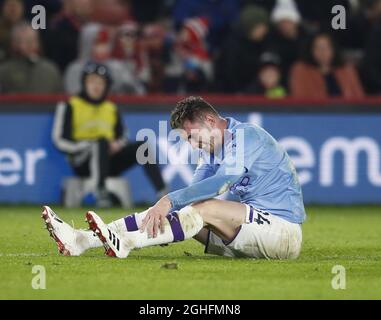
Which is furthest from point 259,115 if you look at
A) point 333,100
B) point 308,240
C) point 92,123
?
point 308,240

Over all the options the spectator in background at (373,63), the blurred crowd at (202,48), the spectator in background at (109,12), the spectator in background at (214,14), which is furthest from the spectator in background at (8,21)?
the spectator in background at (373,63)

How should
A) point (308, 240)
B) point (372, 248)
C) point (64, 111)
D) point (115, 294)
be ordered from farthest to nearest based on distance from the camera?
point (64, 111) < point (308, 240) < point (372, 248) < point (115, 294)

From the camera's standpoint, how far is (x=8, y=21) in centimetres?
1931

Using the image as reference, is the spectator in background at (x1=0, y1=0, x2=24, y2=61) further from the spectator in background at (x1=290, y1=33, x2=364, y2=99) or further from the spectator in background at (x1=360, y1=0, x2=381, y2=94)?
the spectator in background at (x1=360, y1=0, x2=381, y2=94)

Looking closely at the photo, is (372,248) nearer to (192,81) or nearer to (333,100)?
(333,100)

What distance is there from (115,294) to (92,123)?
8.85 m

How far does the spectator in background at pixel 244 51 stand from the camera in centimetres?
1906

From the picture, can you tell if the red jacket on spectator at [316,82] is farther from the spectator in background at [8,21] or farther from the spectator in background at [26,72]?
the spectator in background at [8,21]

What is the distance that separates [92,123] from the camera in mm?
17406

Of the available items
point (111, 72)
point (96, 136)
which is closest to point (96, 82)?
point (96, 136)

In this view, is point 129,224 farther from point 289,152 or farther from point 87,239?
point 289,152

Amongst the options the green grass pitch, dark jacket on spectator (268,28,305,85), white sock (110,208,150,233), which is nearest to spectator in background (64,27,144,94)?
dark jacket on spectator (268,28,305,85)

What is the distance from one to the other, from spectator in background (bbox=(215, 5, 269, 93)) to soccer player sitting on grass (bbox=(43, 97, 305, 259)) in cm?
862

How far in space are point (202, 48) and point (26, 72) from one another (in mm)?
2780
